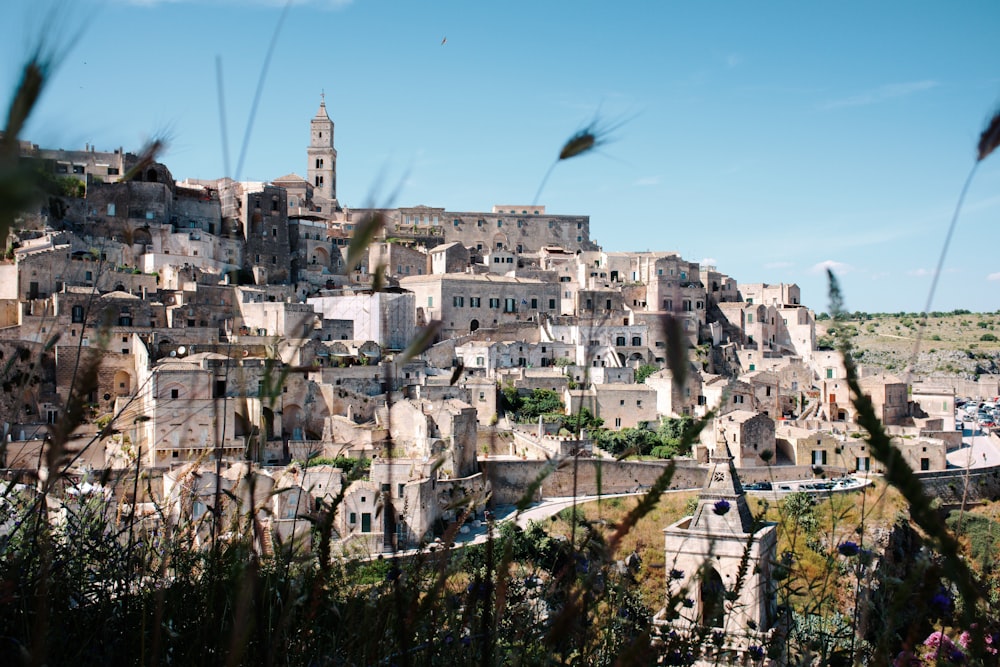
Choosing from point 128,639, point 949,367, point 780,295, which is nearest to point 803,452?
point 780,295

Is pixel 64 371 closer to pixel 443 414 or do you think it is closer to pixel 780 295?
pixel 443 414

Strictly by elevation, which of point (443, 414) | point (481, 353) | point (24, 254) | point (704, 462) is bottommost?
point (704, 462)

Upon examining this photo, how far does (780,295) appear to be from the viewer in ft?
160

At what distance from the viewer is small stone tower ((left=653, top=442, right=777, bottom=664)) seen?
2.61m

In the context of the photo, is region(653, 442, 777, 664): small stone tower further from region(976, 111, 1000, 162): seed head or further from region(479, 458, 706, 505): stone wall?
region(479, 458, 706, 505): stone wall

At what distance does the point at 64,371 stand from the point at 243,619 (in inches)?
945

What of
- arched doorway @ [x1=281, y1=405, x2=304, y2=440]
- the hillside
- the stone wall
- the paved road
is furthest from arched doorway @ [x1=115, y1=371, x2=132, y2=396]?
the hillside

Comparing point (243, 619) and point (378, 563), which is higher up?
point (243, 619)

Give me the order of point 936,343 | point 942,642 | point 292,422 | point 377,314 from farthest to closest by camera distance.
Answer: point 936,343 → point 377,314 → point 292,422 → point 942,642

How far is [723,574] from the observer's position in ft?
22.9

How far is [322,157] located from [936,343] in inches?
1996

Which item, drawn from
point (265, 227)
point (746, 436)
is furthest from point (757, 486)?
point (265, 227)

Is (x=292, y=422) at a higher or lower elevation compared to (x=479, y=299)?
lower

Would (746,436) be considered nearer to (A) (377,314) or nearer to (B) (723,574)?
(A) (377,314)
